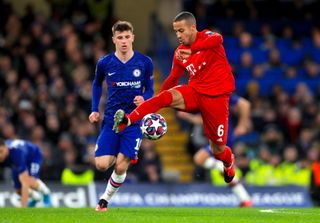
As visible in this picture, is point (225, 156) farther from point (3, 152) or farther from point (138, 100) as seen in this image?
point (3, 152)

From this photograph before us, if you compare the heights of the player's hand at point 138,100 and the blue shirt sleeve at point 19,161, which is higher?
the player's hand at point 138,100

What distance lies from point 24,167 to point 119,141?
2.79 meters

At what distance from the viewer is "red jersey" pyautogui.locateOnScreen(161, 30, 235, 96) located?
42.4ft

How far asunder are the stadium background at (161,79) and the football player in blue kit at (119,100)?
5.79m

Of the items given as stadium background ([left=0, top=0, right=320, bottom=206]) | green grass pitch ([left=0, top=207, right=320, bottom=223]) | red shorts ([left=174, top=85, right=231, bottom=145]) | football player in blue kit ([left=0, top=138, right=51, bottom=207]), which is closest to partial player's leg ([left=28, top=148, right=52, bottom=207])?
football player in blue kit ([left=0, top=138, right=51, bottom=207])

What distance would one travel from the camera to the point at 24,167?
51.4ft

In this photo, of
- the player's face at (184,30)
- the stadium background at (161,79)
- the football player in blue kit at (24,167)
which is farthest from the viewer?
the stadium background at (161,79)

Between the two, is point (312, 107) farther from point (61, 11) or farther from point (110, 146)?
point (110, 146)

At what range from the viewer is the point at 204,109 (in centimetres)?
1295

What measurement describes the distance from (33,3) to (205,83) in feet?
44.5

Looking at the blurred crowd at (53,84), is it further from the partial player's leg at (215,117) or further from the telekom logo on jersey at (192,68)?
the telekom logo on jersey at (192,68)

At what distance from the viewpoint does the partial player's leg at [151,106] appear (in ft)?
39.9

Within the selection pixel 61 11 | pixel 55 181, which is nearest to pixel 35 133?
pixel 55 181

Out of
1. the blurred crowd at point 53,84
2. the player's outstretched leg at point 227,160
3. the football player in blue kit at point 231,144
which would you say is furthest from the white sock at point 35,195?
the player's outstretched leg at point 227,160
